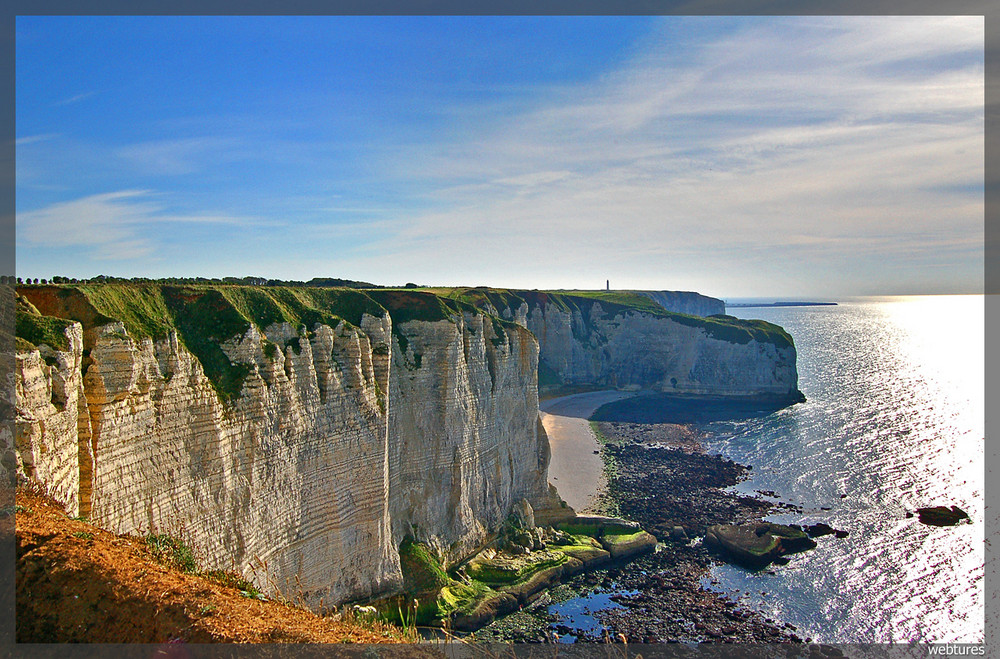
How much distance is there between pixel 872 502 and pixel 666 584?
825 inches

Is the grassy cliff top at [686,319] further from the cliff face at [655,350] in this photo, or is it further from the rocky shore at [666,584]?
the rocky shore at [666,584]

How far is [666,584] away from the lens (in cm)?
3175

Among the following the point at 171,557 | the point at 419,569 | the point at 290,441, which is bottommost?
the point at 419,569

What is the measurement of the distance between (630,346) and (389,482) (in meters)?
65.1

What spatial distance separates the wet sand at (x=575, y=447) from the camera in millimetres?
45938

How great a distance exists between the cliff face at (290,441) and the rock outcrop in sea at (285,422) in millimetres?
59

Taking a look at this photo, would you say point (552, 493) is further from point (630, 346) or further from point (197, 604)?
point (630, 346)

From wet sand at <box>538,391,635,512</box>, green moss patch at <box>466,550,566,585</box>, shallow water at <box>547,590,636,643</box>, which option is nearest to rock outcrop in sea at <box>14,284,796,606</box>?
green moss patch at <box>466,550,566,585</box>

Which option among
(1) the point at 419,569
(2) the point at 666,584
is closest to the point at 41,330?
(1) the point at 419,569

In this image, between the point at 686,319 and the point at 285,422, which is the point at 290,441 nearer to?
the point at 285,422

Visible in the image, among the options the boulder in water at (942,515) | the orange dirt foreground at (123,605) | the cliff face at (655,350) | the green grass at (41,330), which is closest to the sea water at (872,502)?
the boulder in water at (942,515)

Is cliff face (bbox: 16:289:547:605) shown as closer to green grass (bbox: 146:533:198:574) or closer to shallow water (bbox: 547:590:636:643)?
green grass (bbox: 146:533:198:574)

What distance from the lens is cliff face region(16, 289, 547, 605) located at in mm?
14641

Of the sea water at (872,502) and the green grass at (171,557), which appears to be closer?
the green grass at (171,557)
